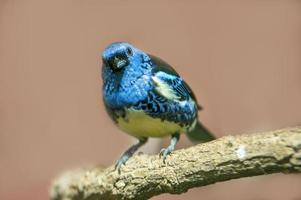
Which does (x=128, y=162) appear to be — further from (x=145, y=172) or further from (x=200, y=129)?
(x=200, y=129)

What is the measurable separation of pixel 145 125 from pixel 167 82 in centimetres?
22

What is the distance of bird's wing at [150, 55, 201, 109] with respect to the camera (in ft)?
8.96

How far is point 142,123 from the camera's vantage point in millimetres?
2736

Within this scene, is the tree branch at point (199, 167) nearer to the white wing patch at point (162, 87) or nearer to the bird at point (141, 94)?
the bird at point (141, 94)

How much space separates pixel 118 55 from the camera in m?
2.63

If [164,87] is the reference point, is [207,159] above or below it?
below

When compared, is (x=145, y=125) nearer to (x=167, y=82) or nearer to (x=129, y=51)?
(x=167, y=82)

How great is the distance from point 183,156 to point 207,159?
0.17 m

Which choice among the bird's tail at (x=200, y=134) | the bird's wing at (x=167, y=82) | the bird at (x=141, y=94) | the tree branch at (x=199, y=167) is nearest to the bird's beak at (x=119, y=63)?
the bird at (x=141, y=94)

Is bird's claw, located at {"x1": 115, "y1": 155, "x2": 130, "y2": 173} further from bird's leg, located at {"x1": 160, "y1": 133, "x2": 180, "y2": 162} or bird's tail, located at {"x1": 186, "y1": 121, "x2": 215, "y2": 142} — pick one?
bird's tail, located at {"x1": 186, "y1": 121, "x2": 215, "y2": 142}

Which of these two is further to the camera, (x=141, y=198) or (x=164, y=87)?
(x=164, y=87)

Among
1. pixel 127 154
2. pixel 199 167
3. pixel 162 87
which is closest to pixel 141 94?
pixel 162 87

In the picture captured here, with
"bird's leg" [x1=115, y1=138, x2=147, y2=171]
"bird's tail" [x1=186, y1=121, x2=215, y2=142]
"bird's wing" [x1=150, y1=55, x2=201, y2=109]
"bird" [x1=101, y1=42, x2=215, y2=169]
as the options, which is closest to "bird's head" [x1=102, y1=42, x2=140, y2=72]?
"bird" [x1=101, y1=42, x2=215, y2=169]

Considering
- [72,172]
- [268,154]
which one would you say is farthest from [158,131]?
[268,154]
